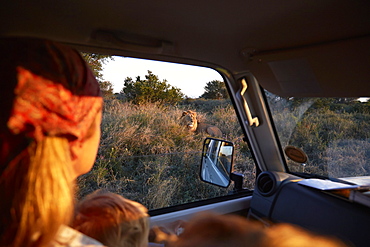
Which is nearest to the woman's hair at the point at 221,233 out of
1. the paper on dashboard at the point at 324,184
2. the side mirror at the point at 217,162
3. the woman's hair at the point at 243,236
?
the woman's hair at the point at 243,236

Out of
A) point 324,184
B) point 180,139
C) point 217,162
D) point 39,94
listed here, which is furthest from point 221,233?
point 180,139

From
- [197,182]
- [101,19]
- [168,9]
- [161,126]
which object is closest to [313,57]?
[168,9]

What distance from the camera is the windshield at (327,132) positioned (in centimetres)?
232

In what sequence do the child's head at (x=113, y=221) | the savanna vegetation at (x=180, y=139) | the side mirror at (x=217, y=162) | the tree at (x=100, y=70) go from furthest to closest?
1. the tree at (x=100, y=70)
2. the side mirror at (x=217, y=162)
3. the savanna vegetation at (x=180, y=139)
4. the child's head at (x=113, y=221)

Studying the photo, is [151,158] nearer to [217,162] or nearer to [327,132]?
[217,162]

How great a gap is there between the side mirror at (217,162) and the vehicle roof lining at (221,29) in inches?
49.1

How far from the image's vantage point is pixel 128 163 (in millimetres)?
5527

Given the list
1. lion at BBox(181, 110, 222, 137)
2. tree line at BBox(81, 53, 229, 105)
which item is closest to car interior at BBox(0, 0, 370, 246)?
tree line at BBox(81, 53, 229, 105)

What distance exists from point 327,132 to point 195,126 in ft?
16.5

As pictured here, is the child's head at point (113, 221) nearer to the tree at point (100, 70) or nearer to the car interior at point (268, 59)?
the car interior at point (268, 59)

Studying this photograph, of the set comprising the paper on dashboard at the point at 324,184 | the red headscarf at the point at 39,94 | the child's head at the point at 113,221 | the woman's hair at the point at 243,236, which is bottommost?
the paper on dashboard at the point at 324,184

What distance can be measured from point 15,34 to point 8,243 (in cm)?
157

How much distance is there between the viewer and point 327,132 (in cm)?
258

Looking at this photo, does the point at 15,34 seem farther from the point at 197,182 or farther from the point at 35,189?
the point at 197,182
